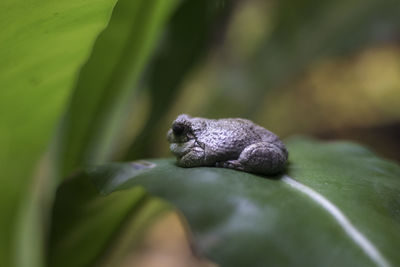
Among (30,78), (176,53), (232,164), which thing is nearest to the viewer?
(30,78)

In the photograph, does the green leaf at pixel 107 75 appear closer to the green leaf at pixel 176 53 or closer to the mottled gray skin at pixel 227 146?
the green leaf at pixel 176 53

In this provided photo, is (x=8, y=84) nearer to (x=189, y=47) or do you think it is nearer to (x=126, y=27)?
(x=126, y=27)

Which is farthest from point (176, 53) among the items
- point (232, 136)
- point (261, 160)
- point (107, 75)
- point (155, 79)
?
point (261, 160)

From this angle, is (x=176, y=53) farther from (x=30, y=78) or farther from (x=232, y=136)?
(x=30, y=78)

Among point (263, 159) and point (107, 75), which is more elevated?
point (107, 75)

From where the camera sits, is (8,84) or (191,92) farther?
(191,92)

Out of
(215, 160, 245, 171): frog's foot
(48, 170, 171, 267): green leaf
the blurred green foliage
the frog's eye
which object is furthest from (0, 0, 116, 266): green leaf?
(215, 160, 245, 171): frog's foot

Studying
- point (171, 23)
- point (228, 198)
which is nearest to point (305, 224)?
point (228, 198)

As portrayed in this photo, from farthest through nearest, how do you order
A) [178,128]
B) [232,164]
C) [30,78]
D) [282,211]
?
[178,128] → [232,164] → [30,78] → [282,211]

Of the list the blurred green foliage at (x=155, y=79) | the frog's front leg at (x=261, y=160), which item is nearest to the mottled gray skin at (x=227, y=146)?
the frog's front leg at (x=261, y=160)
